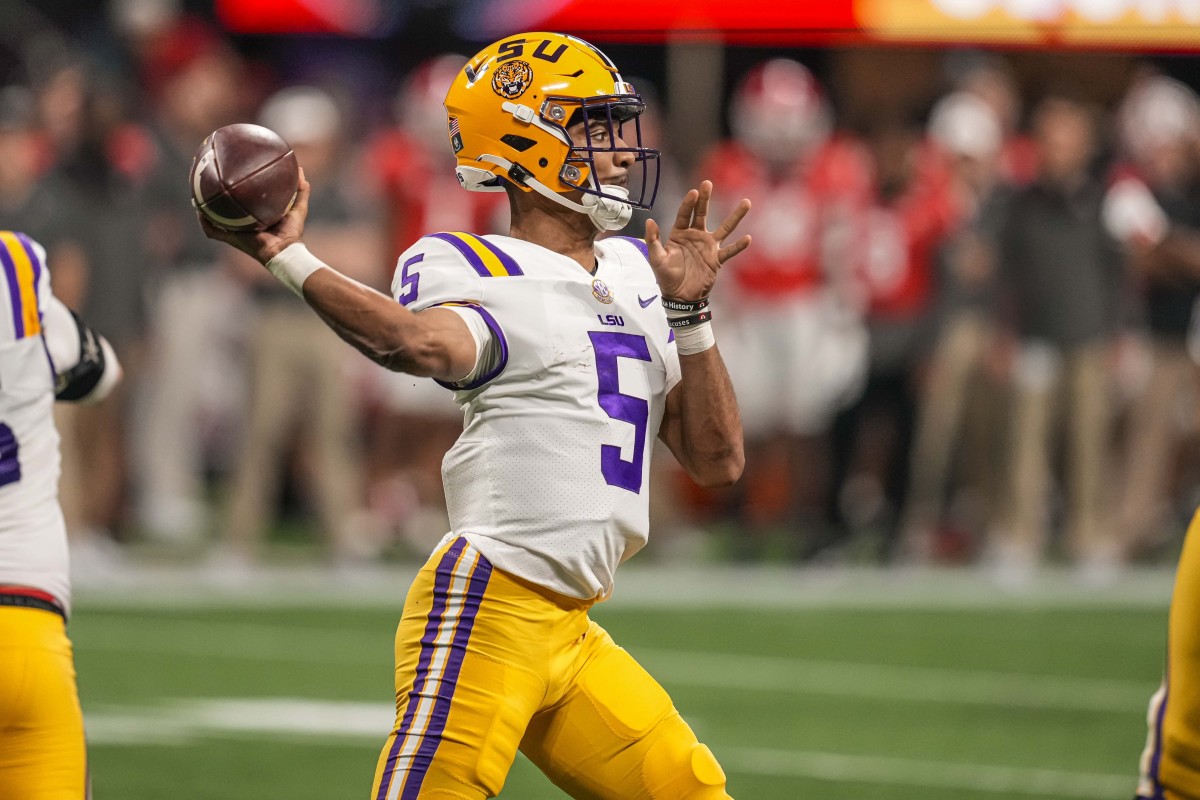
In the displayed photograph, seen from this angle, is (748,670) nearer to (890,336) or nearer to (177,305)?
(890,336)

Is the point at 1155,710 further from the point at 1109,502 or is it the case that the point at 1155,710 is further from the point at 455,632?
the point at 1109,502

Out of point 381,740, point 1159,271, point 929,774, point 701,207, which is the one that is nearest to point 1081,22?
point 1159,271

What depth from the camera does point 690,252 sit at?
365 centimetres

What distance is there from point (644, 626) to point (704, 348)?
16.7 feet

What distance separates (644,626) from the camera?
8.64m

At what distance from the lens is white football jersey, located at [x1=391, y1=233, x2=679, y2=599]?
351cm

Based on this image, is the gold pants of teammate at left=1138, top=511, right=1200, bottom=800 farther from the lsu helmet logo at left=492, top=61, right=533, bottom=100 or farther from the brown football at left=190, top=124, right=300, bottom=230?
the brown football at left=190, top=124, right=300, bottom=230

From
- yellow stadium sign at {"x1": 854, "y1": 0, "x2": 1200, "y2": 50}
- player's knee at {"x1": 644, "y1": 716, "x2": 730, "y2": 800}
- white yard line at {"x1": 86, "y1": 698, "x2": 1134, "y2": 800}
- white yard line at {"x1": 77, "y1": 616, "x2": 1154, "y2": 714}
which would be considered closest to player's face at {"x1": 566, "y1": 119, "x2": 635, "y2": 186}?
player's knee at {"x1": 644, "y1": 716, "x2": 730, "y2": 800}

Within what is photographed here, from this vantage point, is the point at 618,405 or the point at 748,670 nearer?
the point at 618,405

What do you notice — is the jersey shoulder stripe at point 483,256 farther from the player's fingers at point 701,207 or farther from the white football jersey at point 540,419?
the player's fingers at point 701,207

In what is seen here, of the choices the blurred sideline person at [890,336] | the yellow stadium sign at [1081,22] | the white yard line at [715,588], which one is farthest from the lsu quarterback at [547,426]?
the yellow stadium sign at [1081,22]

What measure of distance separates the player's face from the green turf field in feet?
8.46

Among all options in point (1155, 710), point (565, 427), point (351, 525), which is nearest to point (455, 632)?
point (565, 427)

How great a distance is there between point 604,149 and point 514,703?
3.54ft
